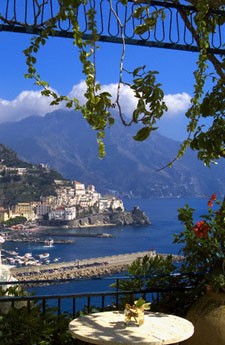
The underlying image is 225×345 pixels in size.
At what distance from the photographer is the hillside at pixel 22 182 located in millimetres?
71438

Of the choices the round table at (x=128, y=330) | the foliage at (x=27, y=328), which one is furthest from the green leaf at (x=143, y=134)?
the foliage at (x=27, y=328)

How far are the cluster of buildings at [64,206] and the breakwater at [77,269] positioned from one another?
23066 mm

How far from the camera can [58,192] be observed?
77.4 metres

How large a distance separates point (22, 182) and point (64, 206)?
6638 mm

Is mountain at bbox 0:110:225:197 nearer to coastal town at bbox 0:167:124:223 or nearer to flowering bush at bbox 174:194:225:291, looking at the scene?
coastal town at bbox 0:167:124:223

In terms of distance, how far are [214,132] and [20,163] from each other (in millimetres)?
77481

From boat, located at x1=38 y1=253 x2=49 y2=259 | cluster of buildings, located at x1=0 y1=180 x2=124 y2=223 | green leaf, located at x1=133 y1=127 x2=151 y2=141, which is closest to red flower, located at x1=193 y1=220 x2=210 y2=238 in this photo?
green leaf, located at x1=133 y1=127 x2=151 y2=141

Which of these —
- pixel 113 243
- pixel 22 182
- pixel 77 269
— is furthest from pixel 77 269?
pixel 22 182

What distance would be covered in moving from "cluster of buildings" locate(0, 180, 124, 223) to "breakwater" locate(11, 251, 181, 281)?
23.1 metres

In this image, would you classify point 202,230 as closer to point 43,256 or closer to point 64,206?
point 43,256

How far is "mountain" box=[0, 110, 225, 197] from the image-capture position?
125 metres

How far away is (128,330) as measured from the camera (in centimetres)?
262

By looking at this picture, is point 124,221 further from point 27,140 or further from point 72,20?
point 27,140

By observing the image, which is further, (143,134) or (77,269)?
(77,269)
